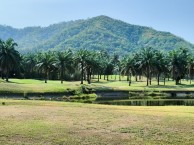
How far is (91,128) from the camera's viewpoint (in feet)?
105

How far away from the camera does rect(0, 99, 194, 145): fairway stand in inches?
1110

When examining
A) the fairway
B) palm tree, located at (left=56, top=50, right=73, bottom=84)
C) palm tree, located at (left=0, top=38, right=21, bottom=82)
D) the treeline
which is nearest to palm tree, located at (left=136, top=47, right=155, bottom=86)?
the treeline

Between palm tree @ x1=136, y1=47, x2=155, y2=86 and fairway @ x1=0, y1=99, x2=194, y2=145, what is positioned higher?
palm tree @ x1=136, y1=47, x2=155, y2=86

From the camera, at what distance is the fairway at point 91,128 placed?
28.2 meters

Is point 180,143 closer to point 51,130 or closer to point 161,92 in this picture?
point 51,130

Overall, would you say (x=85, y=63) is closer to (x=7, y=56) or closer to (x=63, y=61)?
(x=63, y=61)

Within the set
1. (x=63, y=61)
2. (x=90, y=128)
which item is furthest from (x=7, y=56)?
(x=90, y=128)

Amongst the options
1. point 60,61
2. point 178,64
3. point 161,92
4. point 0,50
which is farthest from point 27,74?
point 161,92

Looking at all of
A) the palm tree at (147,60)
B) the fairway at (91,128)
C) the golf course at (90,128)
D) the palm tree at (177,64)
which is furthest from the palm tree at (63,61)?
the fairway at (91,128)

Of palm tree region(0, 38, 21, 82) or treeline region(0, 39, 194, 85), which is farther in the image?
treeline region(0, 39, 194, 85)

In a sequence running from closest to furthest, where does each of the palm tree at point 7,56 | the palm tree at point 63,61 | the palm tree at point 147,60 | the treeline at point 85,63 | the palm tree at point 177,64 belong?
the palm tree at point 7,56
the treeline at point 85,63
the palm tree at point 63,61
the palm tree at point 147,60
the palm tree at point 177,64

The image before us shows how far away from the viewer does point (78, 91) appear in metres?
104

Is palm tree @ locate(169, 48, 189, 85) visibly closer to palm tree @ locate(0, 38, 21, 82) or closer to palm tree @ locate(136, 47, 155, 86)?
palm tree @ locate(136, 47, 155, 86)

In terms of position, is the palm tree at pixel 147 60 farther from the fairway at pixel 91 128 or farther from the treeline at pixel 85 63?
the fairway at pixel 91 128
